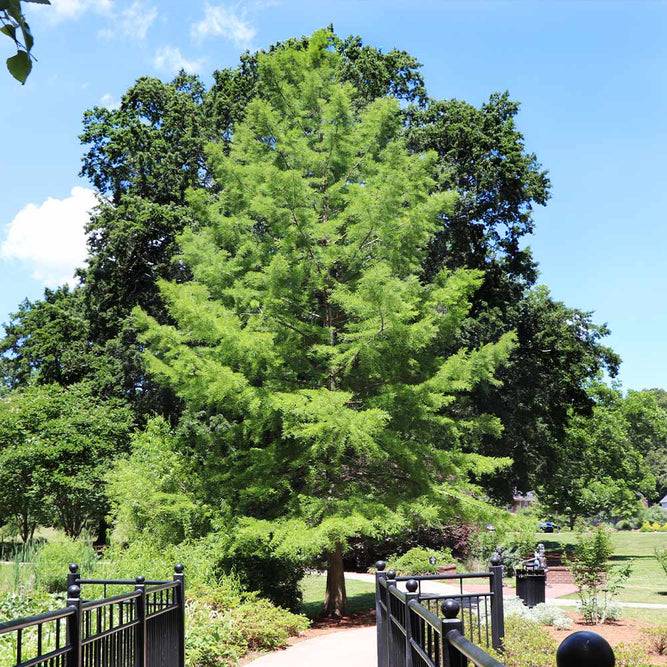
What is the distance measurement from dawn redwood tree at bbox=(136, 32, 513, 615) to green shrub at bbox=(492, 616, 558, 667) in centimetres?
377

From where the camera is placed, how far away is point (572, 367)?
27.1 metres

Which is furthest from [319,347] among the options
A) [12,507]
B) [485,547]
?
[12,507]

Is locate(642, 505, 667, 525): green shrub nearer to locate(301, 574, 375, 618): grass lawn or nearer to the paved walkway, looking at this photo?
locate(301, 574, 375, 618): grass lawn

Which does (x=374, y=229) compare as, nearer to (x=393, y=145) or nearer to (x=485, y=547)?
(x=393, y=145)

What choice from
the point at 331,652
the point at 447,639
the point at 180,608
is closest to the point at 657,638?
the point at 331,652

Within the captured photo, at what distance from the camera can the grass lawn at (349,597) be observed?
16.8m

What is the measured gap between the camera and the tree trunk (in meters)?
15.4

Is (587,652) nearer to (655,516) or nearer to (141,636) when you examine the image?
(141,636)

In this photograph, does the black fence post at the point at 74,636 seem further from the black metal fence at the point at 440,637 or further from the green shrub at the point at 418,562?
the green shrub at the point at 418,562

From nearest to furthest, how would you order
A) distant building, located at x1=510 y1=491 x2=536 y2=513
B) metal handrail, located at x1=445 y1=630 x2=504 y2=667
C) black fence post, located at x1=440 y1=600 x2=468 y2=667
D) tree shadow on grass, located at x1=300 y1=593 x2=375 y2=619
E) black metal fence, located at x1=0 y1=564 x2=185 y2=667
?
metal handrail, located at x1=445 y1=630 x2=504 y2=667
black fence post, located at x1=440 y1=600 x2=468 y2=667
black metal fence, located at x1=0 y1=564 x2=185 y2=667
tree shadow on grass, located at x1=300 y1=593 x2=375 y2=619
distant building, located at x1=510 y1=491 x2=536 y2=513

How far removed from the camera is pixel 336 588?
15500 millimetres

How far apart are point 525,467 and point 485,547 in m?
4.54

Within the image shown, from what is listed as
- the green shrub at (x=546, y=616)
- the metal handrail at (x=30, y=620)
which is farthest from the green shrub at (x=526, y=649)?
the metal handrail at (x=30, y=620)

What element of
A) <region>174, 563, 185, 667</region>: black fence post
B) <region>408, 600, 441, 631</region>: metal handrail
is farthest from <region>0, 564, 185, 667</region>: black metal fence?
<region>408, 600, 441, 631</region>: metal handrail
